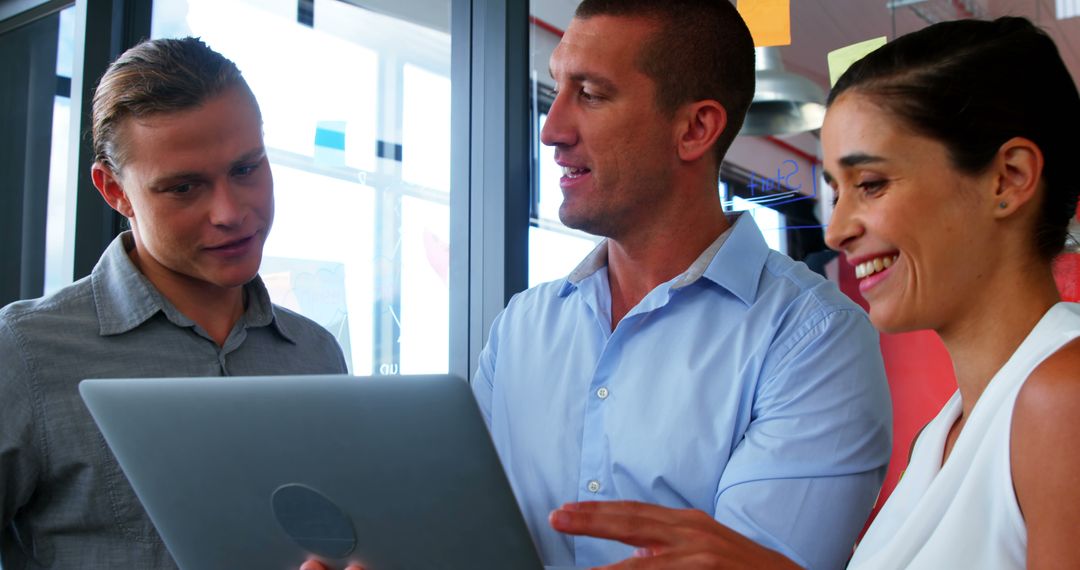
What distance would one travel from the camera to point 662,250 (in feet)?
4.96

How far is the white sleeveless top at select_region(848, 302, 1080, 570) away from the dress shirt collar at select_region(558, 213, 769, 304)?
454mm

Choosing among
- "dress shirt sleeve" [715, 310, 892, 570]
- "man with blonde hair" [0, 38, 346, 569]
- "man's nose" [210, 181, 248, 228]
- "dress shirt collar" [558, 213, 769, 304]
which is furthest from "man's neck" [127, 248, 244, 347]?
"dress shirt sleeve" [715, 310, 892, 570]

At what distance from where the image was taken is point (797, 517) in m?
1.17

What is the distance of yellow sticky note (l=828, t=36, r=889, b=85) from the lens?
1.55 meters

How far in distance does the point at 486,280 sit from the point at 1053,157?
115cm

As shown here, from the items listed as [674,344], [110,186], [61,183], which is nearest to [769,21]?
[674,344]

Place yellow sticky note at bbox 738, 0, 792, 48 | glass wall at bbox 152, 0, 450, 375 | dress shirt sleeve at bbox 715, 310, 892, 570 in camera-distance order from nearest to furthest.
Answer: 1. dress shirt sleeve at bbox 715, 310, 892, 570
2. yellow sticky note at bbox 738, 0, 792, 48
3. glass wall at bbox 152, 0, 450, 375

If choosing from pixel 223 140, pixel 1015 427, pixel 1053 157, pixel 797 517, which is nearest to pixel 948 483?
pixel 1015 427

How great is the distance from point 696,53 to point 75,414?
1.06 m

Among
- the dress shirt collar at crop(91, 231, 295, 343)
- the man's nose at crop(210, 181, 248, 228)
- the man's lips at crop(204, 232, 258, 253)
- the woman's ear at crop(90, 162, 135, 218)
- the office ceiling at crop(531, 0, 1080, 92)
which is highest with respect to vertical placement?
the office ceiling at crop(531, 0, 1080, 92)

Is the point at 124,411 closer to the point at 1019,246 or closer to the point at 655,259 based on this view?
the point at 655,259

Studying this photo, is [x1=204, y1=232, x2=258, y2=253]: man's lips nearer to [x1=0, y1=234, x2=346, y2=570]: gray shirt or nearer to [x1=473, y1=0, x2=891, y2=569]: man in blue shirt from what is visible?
[x1=0, y1=234, x2=346, y2=570]: gray shirt

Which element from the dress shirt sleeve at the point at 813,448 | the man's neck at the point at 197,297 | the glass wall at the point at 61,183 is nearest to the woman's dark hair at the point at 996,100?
the dress shirt sleeve at the point at 813,448

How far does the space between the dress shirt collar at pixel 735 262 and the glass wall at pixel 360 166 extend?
30.4 inches
